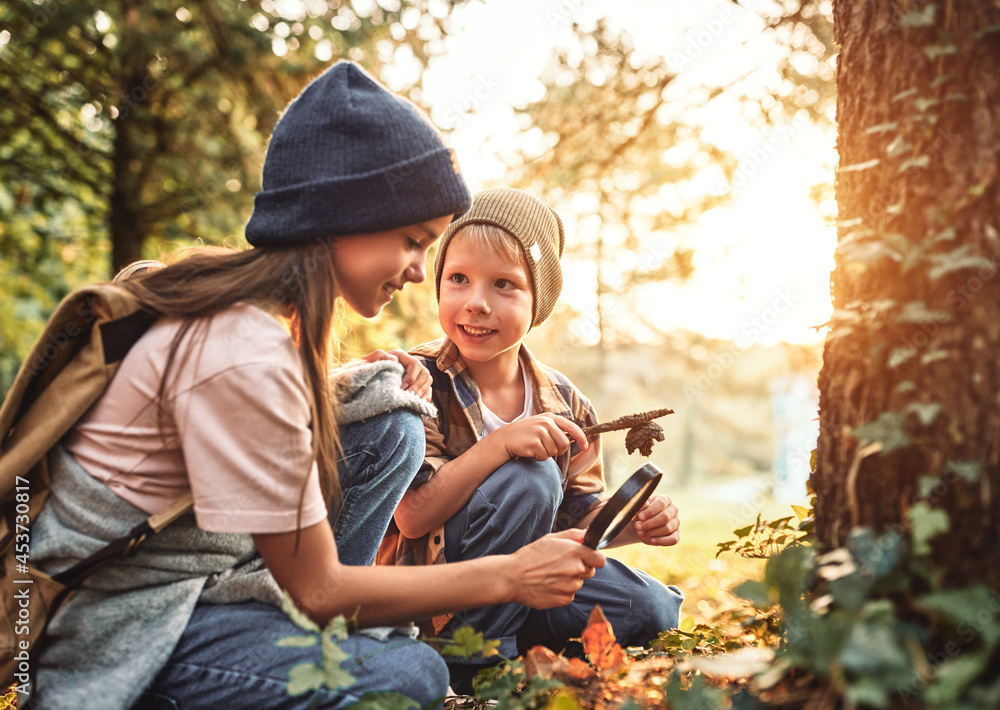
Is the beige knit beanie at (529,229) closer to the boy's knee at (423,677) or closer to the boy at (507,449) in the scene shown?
the boy at (507,449)

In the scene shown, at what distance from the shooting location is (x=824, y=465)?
1.68 m

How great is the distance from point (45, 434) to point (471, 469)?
1.22 m

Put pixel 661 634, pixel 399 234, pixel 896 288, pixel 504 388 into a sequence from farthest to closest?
pixel 504 388, pixel 661 634, pixel 399 234, pixel 896 288

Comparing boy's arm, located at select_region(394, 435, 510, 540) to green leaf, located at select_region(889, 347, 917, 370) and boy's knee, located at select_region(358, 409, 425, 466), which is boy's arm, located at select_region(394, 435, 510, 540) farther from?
green leaf, located at select_region(889, 347, 917, 370)

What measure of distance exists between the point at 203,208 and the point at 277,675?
5.73 meters

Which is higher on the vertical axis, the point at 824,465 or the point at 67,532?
the point at 824,465

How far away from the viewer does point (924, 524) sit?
1294 millimetres

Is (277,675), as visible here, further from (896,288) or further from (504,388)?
(896,288)

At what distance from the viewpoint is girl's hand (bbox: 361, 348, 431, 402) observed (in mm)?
2318

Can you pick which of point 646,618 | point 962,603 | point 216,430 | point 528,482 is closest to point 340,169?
point 216,430

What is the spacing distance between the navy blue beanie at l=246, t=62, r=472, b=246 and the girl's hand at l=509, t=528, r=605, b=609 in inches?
36.2

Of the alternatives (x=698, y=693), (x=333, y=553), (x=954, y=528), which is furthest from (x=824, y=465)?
(x=333, y=553)

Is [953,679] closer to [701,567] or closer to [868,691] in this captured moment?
[868,691]

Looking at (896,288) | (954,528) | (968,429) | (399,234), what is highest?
(399,234)
